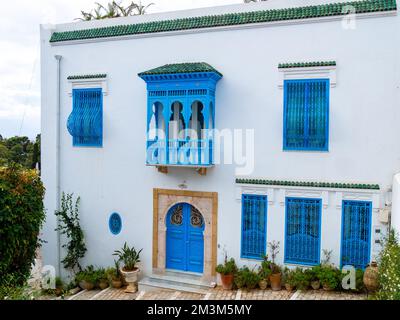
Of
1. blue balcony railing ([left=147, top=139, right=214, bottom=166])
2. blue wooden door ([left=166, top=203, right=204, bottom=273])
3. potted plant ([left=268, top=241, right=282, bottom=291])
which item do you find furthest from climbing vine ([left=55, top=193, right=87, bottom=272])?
potted plant ([left=268, top=241, right=282, bottom=291])

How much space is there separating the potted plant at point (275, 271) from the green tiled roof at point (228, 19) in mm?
5226

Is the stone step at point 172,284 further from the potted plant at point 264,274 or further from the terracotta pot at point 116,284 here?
the potted plant at point 264,274

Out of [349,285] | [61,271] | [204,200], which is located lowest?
[61,271]

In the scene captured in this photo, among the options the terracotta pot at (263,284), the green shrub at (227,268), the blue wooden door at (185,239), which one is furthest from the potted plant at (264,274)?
the blue wooden door at (185,239)

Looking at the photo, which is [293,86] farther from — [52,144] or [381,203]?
[52,144]

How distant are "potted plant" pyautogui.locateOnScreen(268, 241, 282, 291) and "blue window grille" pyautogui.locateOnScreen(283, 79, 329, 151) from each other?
231cm

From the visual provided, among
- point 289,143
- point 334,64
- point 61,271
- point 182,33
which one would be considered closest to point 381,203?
point 289,143

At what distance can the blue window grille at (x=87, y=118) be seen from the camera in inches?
408

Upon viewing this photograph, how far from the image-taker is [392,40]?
786 centimetres

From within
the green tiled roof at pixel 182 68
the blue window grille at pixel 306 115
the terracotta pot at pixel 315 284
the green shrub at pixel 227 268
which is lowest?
the terracotta pot at pixel 315 284

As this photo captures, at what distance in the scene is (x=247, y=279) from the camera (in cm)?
861

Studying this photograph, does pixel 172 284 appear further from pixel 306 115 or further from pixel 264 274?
pixel 306 115

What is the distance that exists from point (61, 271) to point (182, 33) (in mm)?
7476

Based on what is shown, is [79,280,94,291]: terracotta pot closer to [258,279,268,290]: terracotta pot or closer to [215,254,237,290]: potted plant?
[215,254,237,290]: potted plant
